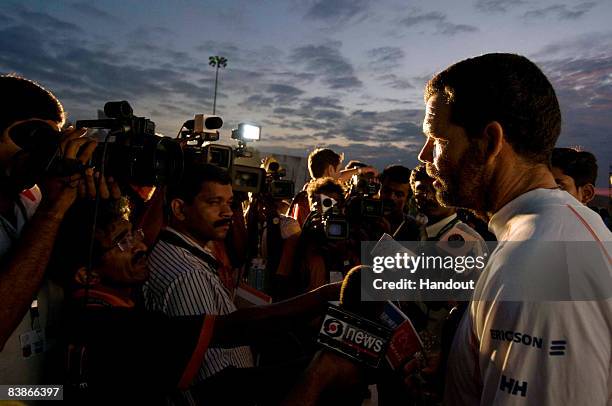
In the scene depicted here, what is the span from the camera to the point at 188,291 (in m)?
2.22

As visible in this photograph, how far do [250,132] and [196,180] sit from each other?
7.82 ft

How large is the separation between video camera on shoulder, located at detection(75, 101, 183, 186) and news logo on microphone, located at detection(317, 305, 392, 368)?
1062mm

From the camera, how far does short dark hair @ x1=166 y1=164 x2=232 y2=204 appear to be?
116 inches

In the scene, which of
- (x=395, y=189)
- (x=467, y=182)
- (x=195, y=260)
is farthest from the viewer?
(x=395, y=189)

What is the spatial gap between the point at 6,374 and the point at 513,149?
6.68 ft

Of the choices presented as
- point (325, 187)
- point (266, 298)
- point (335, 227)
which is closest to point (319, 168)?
point (325, 187)

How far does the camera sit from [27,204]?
2.03 m

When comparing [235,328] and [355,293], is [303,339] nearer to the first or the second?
[235,328]

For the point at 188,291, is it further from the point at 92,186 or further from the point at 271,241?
the point at 271,241

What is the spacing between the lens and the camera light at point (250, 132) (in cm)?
512

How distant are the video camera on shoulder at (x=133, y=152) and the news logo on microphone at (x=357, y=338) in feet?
3.48

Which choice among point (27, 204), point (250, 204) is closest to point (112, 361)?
point (27, 204)

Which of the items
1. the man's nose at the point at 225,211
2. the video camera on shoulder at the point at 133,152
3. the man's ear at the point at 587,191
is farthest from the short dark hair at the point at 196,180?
the man's ear at the point at 587,191

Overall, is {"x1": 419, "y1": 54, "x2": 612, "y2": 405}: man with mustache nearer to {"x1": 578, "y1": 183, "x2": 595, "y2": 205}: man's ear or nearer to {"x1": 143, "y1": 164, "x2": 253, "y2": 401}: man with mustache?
{"x1": 143, "y1": 164, "x2": 253, "y2": 401}: man with mustache
